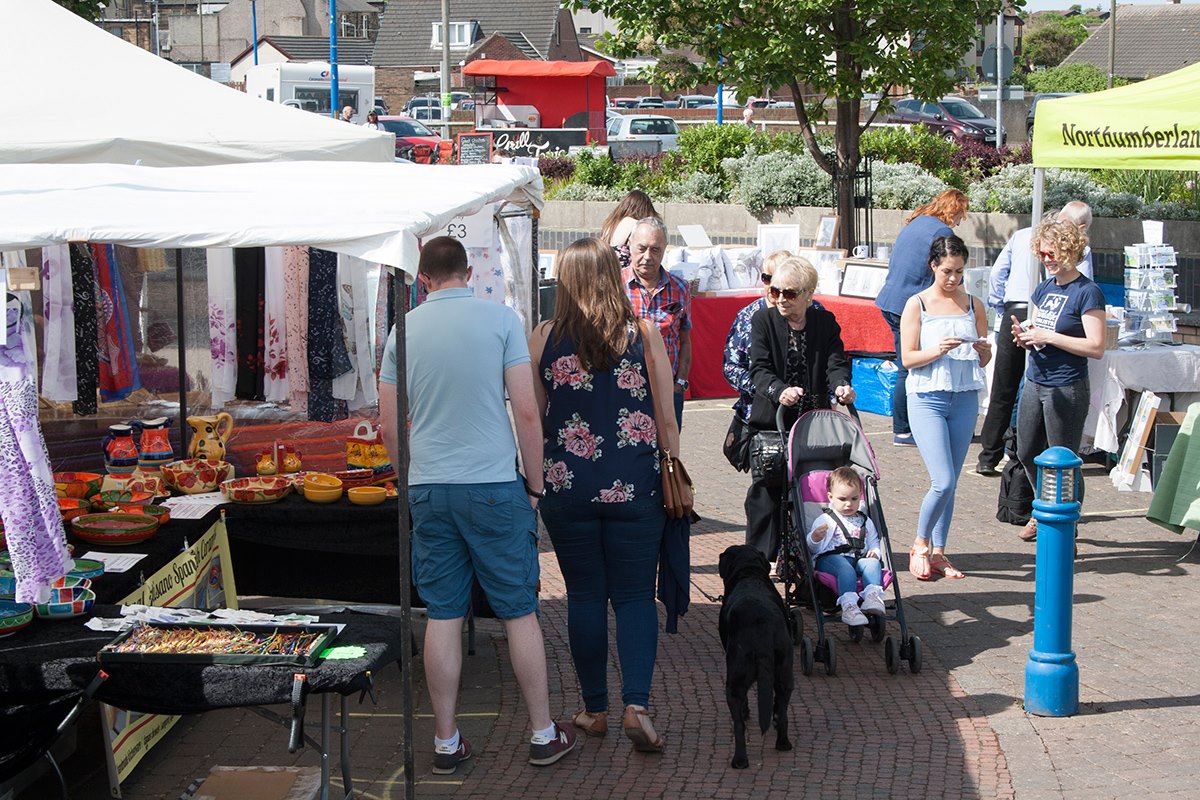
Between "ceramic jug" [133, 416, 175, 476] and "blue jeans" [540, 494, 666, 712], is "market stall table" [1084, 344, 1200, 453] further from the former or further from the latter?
"ceramic jug" [133, 416, 175, 476]

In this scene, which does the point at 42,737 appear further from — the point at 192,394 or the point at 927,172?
the point at 927,172

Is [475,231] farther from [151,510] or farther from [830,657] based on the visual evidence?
[830,657]

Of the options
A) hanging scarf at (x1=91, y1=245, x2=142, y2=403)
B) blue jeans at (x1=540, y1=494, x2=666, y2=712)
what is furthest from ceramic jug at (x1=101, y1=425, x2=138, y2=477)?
blue jeans at (x1=540, y1=494, x2=666, y2=712)

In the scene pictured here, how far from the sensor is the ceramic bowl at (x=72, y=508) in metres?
6.04

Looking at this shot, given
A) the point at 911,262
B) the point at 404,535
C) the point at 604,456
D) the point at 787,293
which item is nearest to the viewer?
the point at 404,535

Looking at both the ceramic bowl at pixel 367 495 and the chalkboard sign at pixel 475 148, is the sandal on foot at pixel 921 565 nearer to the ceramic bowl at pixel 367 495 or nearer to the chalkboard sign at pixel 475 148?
the ceramic bowl at pixel 367 495

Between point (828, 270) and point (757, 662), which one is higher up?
point (828, 270)

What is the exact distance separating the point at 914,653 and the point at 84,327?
15.6 ft

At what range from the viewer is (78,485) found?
6.55m

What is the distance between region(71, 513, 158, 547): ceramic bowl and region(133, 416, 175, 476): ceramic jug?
0.99 metres

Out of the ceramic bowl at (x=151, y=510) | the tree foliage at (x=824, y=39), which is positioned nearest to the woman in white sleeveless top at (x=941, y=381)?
the ceramic bowl at (x=151, y=510)

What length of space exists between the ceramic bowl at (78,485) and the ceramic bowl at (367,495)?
53.9 inches

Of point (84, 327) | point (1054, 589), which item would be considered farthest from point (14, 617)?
point (1054, 589)

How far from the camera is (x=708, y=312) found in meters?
12.9
